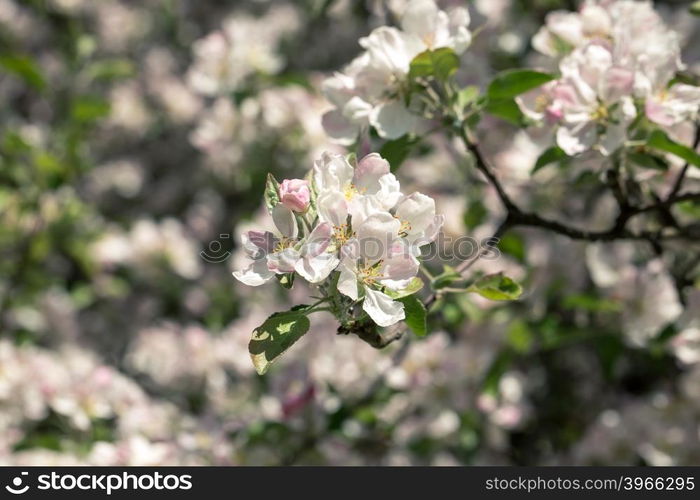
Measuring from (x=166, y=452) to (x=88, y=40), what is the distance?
66.5 inches

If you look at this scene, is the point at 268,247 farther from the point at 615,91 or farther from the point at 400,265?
the point at 615,91

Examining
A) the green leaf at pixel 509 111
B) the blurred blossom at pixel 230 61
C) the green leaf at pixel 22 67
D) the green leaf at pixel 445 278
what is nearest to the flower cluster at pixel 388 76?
the green leaf at pixel 509 111

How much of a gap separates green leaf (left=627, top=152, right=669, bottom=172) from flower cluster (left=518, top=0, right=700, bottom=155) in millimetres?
47

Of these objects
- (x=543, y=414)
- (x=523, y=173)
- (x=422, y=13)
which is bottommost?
(x=543, y=414)

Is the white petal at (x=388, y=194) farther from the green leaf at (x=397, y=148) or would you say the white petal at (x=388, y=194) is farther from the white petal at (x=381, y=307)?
the green leaf at (x=397, y=148)

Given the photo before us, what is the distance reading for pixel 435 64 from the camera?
4.36ft

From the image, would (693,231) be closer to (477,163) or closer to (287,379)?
(477,163)

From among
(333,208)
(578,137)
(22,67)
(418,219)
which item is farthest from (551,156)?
(22,67)

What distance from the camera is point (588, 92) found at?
139 cm

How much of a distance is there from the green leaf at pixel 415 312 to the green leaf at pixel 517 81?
47 centimetres

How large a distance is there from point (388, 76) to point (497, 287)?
15.1 inches
